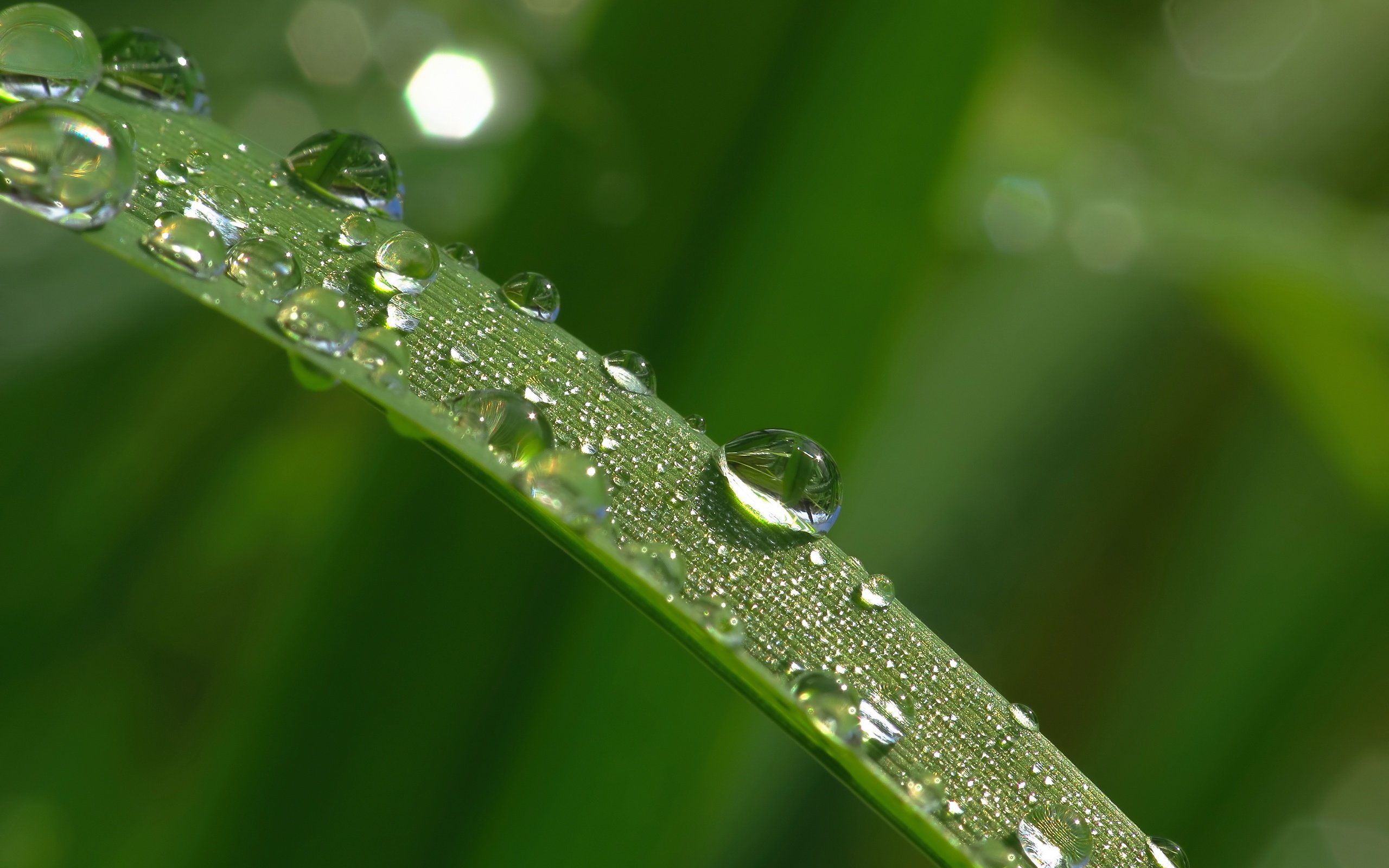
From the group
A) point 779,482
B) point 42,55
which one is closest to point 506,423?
point 779,482

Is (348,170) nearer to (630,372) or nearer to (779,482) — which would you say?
(630,372)

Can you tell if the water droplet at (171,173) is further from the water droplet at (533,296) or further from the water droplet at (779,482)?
the water droplet at (779,482)

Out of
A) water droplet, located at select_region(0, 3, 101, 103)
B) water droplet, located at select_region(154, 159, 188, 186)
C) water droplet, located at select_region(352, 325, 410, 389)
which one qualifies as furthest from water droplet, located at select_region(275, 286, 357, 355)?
water droplet, located at select_region(0, 3, 101, 103)

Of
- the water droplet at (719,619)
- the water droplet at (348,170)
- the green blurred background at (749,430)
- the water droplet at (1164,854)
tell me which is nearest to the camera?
the water droplet at (719,619)

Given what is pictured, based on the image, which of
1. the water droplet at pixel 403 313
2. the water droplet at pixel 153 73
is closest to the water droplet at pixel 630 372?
the water droplet at pixel 403 313

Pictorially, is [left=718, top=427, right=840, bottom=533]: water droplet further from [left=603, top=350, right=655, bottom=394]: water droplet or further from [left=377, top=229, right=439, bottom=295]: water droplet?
[left=377, top=229, right=439, bottom=295]: water droplet

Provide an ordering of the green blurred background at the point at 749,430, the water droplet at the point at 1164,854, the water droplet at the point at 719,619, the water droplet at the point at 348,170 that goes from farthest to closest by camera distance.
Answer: the green blurred background at the point at 749,430 → the water droplet at the point at 348,170 → the water droplet at the point at 1164,854 → the water droplet at the point at 719,619

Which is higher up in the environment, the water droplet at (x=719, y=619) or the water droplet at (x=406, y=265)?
the water droplet at (x=406, y=265)

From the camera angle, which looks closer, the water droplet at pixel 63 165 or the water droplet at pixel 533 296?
the water droplet at pixel 63 165
